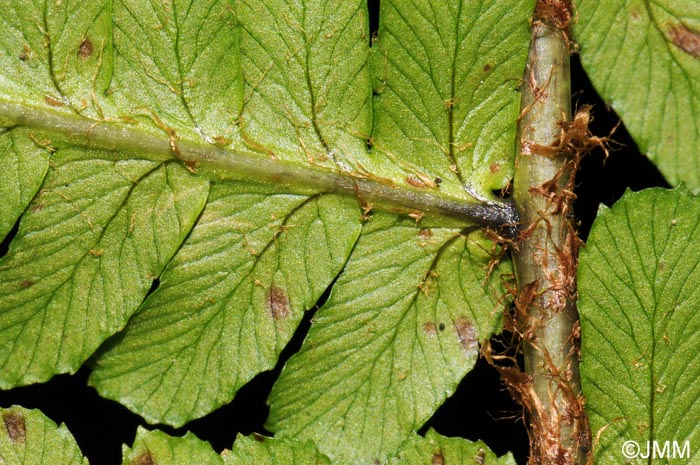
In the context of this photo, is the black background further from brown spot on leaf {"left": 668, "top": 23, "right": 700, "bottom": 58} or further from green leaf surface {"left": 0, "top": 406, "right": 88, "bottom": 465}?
brown spot on leaf {"left": 668, "top": 23, "right": 700, "bottom": 58}

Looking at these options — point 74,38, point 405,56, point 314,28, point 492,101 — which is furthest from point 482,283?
point 74,38

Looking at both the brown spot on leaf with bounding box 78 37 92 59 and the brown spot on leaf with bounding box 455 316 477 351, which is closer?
the brown spot on leaf with bounding box 78 37 92 59

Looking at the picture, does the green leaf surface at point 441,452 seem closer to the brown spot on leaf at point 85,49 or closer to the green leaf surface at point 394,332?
the green leaf surface at point 394,332

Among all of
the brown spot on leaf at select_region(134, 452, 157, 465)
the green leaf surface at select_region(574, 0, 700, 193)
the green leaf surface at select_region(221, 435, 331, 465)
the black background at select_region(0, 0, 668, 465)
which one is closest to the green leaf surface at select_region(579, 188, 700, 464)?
the green leaf surface at select_region(574, 0, 700, 193)

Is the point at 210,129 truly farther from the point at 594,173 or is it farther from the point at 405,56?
the point at 594,173

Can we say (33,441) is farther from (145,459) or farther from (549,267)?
(549,267)

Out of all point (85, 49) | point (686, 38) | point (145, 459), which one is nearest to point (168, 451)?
point (145, 459)
